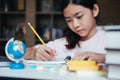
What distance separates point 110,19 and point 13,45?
2647mm

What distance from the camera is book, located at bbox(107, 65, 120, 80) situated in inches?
28.5

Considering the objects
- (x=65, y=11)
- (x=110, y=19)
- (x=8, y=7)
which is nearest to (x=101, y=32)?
(x=65, y=11)

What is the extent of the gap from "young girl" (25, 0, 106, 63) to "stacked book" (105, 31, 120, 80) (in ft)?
1.03

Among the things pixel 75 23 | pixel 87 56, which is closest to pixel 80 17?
pixel 75 23

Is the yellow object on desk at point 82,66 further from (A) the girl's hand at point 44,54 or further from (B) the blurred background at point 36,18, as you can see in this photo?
(B) the blurred background at point 36,18

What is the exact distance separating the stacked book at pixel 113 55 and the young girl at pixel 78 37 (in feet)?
1.03

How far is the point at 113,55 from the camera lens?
28.5 inches

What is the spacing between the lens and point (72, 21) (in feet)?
4.59

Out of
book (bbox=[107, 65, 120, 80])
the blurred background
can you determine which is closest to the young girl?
book (bbox=[107, 65, 120, 80])

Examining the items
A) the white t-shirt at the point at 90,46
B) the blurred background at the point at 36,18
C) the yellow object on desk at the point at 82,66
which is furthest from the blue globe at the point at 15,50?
the blurred background at the point at 36,18

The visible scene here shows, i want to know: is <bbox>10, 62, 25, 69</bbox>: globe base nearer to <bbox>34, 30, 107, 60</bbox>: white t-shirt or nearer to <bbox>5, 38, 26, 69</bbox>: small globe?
<bbox>5, 38, 26, 69</bbox>: small globe

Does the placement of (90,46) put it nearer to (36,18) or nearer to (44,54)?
(44,54)

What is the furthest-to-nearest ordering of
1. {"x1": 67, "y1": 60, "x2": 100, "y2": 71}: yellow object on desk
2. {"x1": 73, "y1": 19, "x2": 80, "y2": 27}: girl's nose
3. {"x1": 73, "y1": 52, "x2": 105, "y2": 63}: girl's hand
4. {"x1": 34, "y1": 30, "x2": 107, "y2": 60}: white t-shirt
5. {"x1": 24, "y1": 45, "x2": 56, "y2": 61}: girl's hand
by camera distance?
{"x1": 34, "y1": 30, "x2": 107, "y2": 60}: white t-shirt → {"x1": 73, "y1": 19, "x2": 80, "y2": 27}: girl's nose → {"x1": 24, "y1": 45, "x2": 56, "y2": 61}: girl's hand → {"x1": 73, "y1": 52, "x2": 105, "y2": 63}: girl's hand → {"x1": 67, "y1": 60, "x2": 100, "y2": 71}: yellow object on desk

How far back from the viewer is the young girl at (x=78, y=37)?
1292 millimetres
